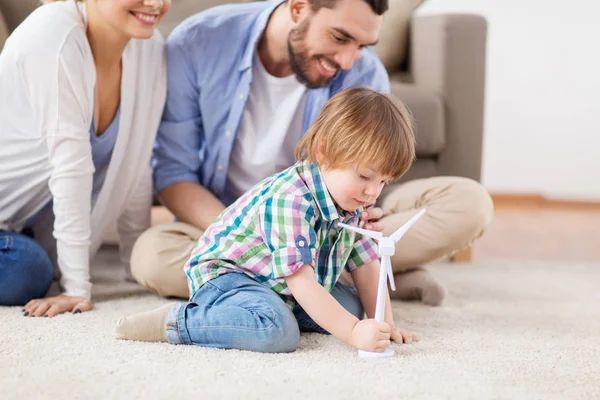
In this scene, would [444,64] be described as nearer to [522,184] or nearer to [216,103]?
[216,103]

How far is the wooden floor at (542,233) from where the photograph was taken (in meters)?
2.54

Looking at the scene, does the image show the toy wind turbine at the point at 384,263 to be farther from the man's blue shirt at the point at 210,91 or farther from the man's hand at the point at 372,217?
the man's blue shirt at the point at 210,91

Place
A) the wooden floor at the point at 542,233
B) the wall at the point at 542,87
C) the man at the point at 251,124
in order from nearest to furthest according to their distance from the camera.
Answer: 1. the man at the point at 251,124
2. the wooden floor at the point at 542,233
3. the wall at the point at 542,87

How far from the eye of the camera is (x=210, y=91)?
5.26 feet

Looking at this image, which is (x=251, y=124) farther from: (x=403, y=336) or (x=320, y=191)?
(x=403, y=336)

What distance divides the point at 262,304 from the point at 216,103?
59cm

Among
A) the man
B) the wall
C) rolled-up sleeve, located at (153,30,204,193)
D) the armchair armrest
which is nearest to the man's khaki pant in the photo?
the man

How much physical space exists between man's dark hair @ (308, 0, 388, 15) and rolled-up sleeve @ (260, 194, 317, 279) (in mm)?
494

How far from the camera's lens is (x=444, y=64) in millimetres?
2129

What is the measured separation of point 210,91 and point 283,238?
0.55 m

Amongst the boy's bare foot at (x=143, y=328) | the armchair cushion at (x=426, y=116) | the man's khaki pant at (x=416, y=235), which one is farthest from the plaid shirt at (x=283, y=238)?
the armchair cushion at (x=426, y=116)

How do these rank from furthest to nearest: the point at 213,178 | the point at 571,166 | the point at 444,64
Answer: the point at 571,166
the point at 444,64
the point at 213,178

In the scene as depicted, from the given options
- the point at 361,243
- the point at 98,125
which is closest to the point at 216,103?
the point at 98,125

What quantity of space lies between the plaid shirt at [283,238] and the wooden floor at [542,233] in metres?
1.22
